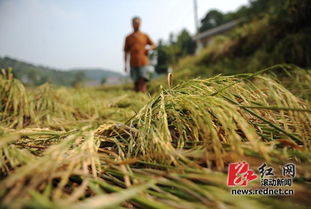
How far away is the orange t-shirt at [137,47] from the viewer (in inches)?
151

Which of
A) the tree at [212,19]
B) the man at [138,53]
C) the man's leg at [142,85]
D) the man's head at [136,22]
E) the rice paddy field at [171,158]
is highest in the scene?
the tree at [212,19]

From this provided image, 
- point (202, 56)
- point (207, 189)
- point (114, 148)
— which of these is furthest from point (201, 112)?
point (202, 56)

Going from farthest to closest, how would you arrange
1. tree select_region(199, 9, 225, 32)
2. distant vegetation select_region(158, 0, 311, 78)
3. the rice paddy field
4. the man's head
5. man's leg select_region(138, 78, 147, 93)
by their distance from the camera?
tree select_region(199, 9, 225, 32), man's leg select_region(138, 78, 147, 93), the man's head, distant vegetation select_region(158, 0, 311, 78), the rice paddy field

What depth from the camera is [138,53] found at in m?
3.84

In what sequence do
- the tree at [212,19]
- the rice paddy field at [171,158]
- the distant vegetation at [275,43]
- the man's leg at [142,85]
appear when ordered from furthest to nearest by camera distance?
the tree at [212,19] → the man's leg at [142,85] → the distant vegetation at [275,43] → the rice paddy field at [171,158]

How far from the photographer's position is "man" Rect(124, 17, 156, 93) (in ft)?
12.6

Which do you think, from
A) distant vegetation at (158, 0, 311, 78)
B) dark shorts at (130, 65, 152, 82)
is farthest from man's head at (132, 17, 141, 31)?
distant vegetation at (158, 0, 311, 78)

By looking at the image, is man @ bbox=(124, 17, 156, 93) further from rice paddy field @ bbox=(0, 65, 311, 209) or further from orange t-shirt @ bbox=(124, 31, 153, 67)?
rice paddy field @ bbox=(0, 65, 311, 209)

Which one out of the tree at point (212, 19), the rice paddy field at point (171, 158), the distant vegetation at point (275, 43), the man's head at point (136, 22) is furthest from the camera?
the tree at point (212, 19)

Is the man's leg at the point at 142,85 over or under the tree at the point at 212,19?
under

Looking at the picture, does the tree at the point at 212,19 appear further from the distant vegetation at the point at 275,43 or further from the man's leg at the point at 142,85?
the man's leg at the point at 142,85

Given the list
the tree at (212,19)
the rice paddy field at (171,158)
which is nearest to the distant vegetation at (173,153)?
the rice paddy field at (171,158)

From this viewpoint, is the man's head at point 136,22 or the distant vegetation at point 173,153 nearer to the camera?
the distant vegetation at point 173,153

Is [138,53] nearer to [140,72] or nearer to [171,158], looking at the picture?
[140,72]
